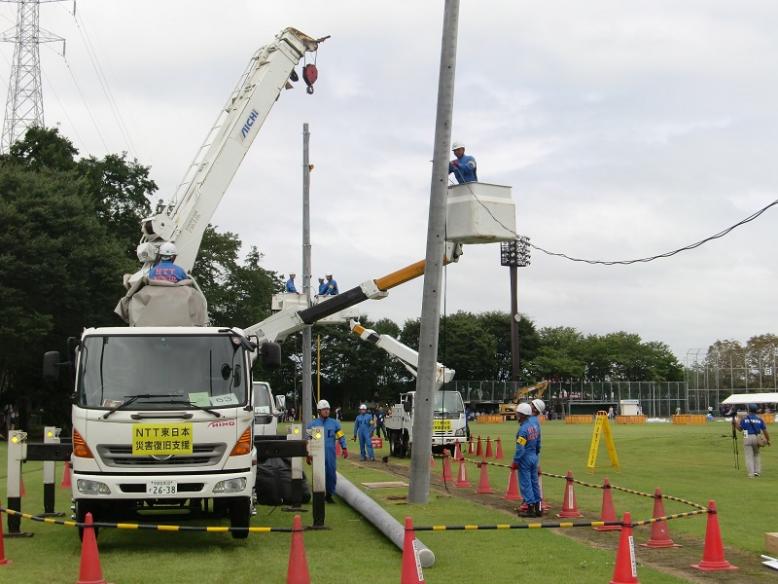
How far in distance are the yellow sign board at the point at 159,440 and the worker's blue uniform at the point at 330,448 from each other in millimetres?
6002

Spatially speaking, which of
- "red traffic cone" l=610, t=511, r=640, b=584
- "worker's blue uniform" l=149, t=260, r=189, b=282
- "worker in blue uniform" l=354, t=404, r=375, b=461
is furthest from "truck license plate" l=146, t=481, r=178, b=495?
"worker in blue uniform" l=354, t=404, r=375, b=461

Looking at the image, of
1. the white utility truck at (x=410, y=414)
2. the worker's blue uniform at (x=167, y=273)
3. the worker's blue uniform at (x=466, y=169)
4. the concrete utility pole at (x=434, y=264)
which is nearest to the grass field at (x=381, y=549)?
the concrete utility pole at (x=434, y=264)

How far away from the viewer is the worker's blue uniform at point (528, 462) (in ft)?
50.0

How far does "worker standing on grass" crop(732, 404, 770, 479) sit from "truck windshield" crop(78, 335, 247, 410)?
1552cm

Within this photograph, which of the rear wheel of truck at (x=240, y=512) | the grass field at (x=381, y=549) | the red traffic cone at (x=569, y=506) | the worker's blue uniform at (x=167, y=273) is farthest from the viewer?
the red traffic cone at (x=569, y=506)

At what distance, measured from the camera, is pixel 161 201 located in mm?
60000

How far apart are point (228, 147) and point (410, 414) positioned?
46.9ft

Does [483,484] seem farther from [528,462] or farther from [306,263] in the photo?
[306,263]

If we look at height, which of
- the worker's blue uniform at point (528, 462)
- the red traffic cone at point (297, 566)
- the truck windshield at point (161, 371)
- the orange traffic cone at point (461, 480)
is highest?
the truck windshield at point (161, 371)

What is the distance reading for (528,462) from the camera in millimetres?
15375

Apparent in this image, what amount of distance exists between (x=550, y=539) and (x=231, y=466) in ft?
13.9

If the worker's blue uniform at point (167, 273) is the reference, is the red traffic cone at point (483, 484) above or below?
below

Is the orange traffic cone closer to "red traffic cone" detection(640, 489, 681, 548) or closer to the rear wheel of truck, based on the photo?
"red traffic cone" detection(640, 489, 681, 548)

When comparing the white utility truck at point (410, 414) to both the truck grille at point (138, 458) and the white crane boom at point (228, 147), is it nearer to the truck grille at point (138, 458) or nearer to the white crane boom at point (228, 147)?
the white crane boom at point (228, 147)
